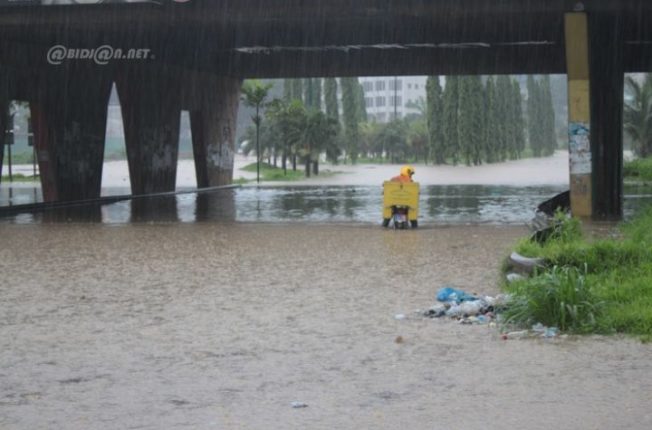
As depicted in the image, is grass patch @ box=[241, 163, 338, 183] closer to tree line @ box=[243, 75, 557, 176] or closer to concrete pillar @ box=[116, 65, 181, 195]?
tree line @ box=[243, 75, 557, 176]

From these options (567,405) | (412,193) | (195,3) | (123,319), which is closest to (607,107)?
(412,193)

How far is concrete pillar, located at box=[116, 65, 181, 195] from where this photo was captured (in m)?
39.0

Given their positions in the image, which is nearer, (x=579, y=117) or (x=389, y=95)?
(x=579, y=117)

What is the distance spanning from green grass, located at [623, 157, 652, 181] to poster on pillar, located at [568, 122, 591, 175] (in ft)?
93.5

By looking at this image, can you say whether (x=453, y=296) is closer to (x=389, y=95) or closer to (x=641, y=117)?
(x=641, y=117)

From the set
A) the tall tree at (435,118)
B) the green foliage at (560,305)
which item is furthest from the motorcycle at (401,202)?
the tall tree at (435,118)

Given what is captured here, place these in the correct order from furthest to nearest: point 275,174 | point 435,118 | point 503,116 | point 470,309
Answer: point 503,116, point 435,118, point 275,174, point 470,309

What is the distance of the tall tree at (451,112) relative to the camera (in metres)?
85.8

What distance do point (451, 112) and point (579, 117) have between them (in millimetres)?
61690

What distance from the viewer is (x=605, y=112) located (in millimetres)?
26500

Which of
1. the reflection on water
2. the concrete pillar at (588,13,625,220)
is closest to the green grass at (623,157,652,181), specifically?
the reflection on water

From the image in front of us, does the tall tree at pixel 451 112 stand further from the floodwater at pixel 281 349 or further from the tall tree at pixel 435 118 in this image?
the floodwater at pixel 281 349

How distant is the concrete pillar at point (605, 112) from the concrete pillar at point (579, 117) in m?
0.63

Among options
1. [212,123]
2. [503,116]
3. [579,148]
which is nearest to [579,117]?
[579,148]
